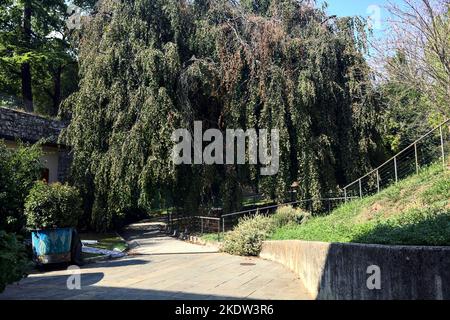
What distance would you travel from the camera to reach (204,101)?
17.2 meters

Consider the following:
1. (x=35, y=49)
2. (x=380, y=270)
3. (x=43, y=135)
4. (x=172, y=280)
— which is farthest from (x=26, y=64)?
(x=380, y=270)

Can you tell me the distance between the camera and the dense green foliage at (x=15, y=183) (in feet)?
29.4

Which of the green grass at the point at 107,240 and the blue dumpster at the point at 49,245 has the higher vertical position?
the blue dumpster at the point at 49,245

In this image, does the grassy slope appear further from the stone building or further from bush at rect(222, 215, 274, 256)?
the stone building

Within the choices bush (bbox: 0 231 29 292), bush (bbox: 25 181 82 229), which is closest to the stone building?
bush (bbox: 25 181 82 229)

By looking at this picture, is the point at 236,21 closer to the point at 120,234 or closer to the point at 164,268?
the point at 120,234

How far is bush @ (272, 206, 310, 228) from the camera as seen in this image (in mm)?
13555

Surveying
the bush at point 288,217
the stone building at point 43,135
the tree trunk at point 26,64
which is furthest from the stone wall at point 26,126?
the bush at point 288,217

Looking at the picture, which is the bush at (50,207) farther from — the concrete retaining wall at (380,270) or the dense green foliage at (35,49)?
the dense green foliage at (35,49)

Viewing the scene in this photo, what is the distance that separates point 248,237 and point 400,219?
5.78m

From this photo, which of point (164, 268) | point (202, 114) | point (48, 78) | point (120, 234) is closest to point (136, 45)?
point (202, 114)

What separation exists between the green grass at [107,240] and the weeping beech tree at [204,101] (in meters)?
0.56

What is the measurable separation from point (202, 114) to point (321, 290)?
1195 centimetres

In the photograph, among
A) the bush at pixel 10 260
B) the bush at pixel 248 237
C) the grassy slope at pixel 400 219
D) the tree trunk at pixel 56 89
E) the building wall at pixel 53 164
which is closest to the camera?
the grassy slope at pixel 400 219
